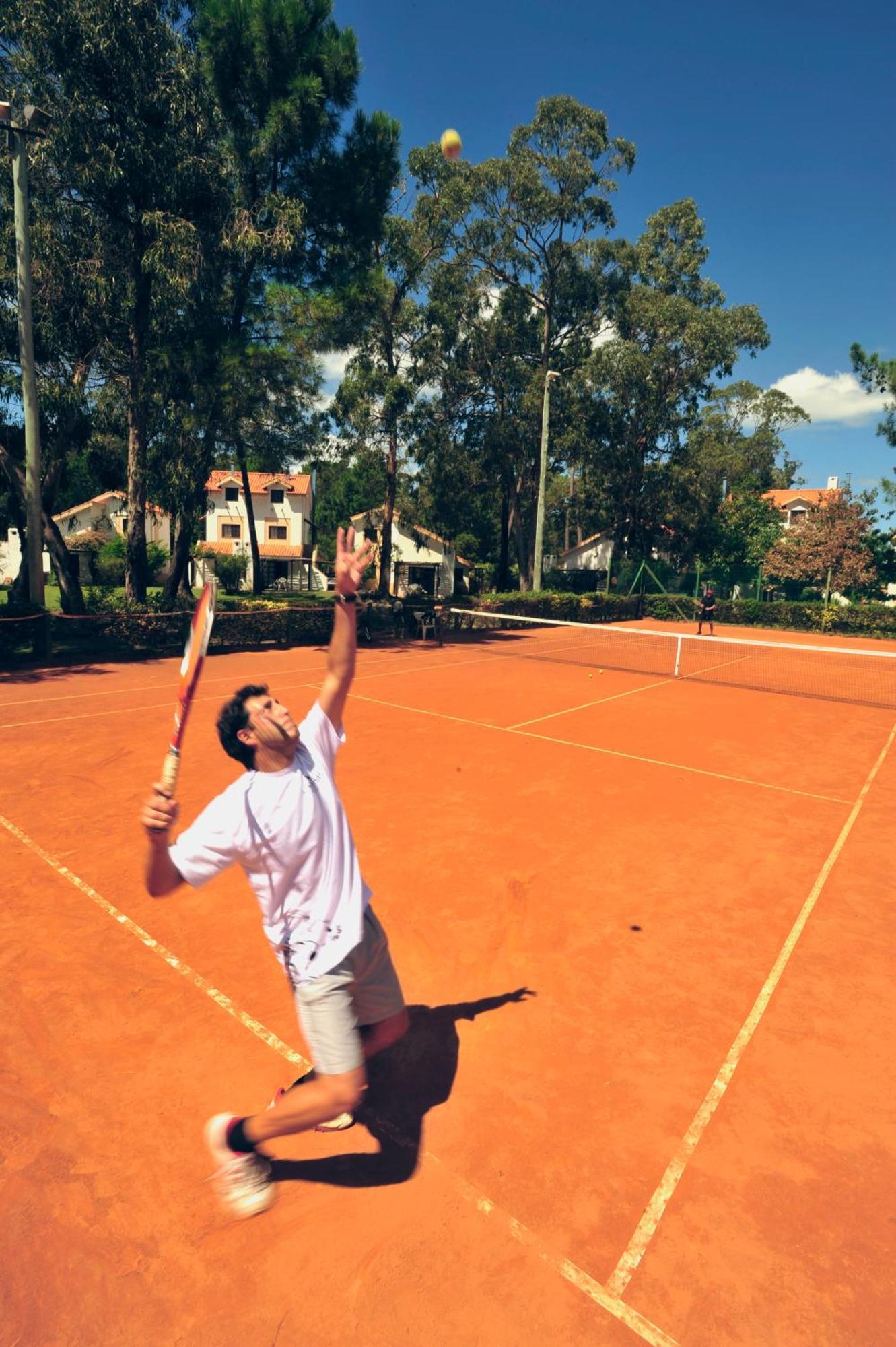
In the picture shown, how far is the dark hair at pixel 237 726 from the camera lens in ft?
10.4

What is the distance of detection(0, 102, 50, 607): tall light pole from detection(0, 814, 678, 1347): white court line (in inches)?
640

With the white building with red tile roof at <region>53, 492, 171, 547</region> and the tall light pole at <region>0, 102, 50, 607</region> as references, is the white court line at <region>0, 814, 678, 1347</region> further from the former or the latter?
the white building with red tile roof at <region>53, 492, 171, 547</region>

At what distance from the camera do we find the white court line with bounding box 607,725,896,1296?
316 centimetres

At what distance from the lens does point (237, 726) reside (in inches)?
125

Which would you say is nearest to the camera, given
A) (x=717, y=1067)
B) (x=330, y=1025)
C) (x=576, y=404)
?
(x=330, y=1025)

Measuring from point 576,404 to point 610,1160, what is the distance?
42.0 m

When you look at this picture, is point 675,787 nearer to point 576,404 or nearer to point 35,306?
point 35,306

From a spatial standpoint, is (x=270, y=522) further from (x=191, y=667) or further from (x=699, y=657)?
(x=191, y=667)

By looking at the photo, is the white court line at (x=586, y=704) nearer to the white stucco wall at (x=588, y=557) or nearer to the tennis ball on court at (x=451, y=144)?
the tennis ball on court at (x=451, y=144)

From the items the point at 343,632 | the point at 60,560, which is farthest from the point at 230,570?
the point at 343,632

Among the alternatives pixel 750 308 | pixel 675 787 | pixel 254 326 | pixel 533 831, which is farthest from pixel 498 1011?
pixel 750 308

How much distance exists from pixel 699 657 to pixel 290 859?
22.5m

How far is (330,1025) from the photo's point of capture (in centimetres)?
316

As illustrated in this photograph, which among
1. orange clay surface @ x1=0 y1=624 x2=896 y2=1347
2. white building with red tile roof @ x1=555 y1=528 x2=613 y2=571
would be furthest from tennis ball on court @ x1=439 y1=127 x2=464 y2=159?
white building with red tile roof @ x1=555 y1=528 x2=613 y2=571
